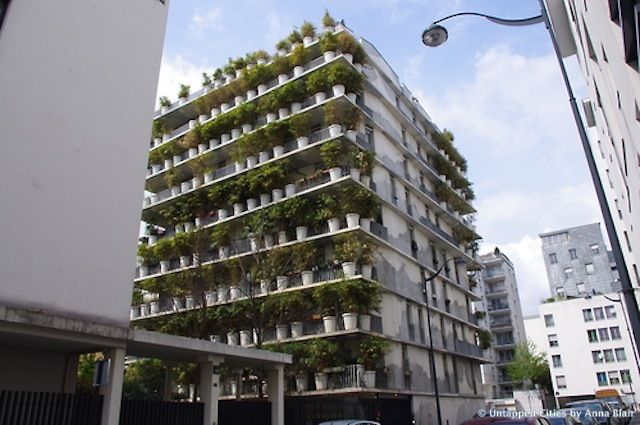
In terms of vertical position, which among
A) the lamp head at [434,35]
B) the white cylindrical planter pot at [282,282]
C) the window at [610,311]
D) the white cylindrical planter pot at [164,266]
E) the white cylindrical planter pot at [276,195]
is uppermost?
the white cylindrical planter pot at [276,195]

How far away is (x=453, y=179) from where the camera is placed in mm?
42219

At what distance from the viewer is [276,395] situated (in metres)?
15.3

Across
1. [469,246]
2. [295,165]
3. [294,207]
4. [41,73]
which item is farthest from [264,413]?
[469,246]

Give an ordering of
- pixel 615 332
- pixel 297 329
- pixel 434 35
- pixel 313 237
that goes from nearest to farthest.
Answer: pixel 434 35 < pixel 297 329 < pixel 313 237 < pixel 615 332

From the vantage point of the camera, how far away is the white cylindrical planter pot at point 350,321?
22891 mm

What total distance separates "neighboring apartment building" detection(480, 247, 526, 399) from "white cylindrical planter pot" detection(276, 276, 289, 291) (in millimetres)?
49645

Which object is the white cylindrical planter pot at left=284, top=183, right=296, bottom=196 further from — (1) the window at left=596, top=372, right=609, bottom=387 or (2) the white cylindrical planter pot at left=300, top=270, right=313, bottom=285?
(1) the window at left=596, top=372, right=609, bottom=387

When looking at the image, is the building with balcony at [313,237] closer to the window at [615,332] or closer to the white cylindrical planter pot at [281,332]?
the white cylindrical planter pot at [281,332]

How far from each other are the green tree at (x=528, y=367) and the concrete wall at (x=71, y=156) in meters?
61.5

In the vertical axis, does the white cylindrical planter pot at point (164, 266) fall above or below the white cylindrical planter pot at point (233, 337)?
above

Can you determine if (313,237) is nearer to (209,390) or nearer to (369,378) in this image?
(369,378)

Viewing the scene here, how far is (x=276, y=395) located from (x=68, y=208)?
28.0 ft

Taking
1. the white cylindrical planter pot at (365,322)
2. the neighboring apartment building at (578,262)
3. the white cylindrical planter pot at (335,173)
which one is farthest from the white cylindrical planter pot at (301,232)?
the neighboring apartment building at (578,262)

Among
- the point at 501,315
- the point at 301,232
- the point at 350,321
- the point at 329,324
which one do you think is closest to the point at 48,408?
the point at 350,321
